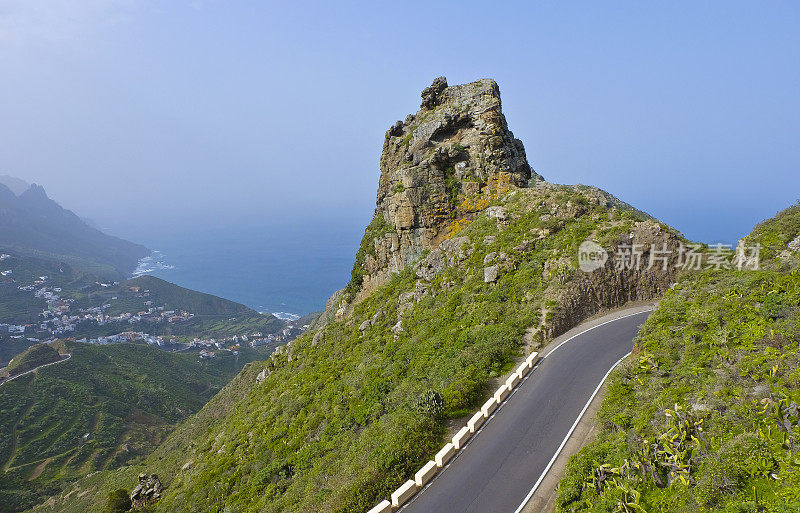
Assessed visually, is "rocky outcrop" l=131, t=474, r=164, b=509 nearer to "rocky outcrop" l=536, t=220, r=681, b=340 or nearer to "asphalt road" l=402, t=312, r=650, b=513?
"asphalt road" l=402, t=312, r=650, b=513

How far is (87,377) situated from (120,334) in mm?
86617

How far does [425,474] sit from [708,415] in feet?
27.1

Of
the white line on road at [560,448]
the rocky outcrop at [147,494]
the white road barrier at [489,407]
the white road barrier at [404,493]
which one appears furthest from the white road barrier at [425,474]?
the rocky outcrop at [147,494]

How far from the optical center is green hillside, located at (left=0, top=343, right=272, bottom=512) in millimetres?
58322

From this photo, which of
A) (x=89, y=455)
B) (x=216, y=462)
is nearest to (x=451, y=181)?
(x=216, y=462)

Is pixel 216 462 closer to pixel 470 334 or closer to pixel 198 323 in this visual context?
pixel 470 334

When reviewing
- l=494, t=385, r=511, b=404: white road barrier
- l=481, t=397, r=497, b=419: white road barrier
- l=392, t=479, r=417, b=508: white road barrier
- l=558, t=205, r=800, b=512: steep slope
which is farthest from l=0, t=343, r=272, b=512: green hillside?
l=558, t=205, r=800, b=512: steep slope

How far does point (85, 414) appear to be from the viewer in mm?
71625

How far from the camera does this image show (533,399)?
15344mm

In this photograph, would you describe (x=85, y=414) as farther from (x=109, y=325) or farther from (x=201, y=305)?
(x=201, y=305)

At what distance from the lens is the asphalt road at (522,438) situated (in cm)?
1144

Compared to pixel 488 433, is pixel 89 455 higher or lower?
lower

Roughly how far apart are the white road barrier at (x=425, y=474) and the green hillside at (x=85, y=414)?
208ft

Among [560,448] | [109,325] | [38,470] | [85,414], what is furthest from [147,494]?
[109,325]
